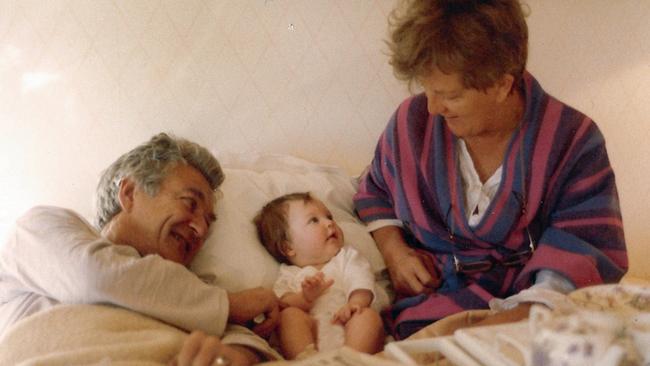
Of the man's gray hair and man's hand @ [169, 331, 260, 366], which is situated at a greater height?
A: the man's gray hair

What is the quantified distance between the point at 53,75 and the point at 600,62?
63.8 inches

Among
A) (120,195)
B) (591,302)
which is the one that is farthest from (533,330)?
(120,195)

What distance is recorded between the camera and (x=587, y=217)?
126cm

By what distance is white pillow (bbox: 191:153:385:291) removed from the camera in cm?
137

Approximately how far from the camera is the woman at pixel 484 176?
1.19m

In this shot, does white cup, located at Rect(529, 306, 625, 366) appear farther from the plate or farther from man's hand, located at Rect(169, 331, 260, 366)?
man's hand, located at Rect(169, 331, 260, 366)

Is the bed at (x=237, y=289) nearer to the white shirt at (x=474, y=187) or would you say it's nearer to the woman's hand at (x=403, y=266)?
the woman's hand at (x=403, y=266)

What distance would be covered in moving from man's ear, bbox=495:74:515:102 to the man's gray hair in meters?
0.63

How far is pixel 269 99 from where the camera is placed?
176 centimetres

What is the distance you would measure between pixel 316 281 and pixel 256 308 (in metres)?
0.15

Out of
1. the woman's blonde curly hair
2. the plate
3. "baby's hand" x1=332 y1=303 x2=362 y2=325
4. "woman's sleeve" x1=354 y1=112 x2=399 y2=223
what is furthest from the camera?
"woman's sleeve" x1=354 y1=112 x2=399 y2=223

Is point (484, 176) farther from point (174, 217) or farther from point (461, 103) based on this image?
point (174, 217)

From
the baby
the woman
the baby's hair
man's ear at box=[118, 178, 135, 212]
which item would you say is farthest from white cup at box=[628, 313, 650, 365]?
man's ear at box=[118, 178, 135, 212]

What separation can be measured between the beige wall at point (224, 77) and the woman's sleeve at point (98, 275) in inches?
19.3
